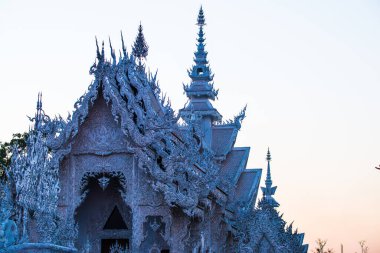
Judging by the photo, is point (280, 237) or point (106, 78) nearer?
point (106, 78)

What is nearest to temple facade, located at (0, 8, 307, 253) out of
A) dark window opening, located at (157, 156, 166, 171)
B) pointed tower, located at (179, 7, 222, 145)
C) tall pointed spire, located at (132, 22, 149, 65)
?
dark window opening, located at (157, 156, 166, 171)

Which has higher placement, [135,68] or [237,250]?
[135,68]

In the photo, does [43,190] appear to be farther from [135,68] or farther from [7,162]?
[7,162]

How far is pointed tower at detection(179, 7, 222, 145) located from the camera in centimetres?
3322

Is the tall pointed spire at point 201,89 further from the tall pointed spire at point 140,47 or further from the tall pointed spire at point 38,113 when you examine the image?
the tall pointed spire at point 38,113

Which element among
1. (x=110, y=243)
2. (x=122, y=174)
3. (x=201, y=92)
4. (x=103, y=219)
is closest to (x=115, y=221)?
(x=103, y=219)

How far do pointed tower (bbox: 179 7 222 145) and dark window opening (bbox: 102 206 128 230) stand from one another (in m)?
10.9

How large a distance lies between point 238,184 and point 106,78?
486 inches

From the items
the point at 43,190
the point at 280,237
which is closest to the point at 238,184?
the point at 280,237

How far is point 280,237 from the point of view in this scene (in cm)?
2764

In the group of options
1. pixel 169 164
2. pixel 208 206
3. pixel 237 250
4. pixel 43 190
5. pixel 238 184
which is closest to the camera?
pixel 43 190

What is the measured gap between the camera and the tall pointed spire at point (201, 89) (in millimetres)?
33750

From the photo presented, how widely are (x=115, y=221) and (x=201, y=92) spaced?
13.6 metres

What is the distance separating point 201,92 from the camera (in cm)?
3441
